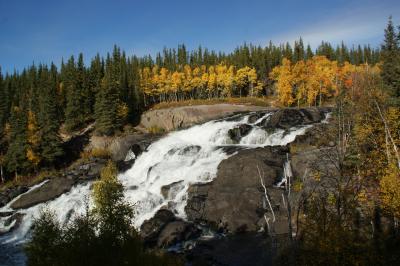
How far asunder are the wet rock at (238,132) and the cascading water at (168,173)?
518mm

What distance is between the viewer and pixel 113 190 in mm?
28562

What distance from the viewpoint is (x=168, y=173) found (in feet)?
148

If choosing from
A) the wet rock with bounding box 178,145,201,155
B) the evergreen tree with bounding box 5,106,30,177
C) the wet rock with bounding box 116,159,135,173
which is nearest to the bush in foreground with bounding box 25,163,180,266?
the wet rock with bounding box 178,145,201,155

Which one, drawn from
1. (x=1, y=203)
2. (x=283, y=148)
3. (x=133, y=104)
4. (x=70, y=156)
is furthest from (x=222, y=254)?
(x=133, y=104)

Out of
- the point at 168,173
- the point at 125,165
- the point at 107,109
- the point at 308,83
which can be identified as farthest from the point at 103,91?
the point at 308,83

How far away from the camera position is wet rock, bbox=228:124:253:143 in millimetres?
52562

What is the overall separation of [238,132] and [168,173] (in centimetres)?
1337

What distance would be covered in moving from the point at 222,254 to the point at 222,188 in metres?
9.47

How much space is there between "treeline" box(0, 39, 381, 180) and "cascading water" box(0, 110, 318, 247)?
1861cm

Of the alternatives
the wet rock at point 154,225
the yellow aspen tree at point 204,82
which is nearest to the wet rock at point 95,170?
the wet rock at point 154,225

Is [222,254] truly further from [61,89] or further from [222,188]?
[61,89]

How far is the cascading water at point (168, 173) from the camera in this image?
131 ft

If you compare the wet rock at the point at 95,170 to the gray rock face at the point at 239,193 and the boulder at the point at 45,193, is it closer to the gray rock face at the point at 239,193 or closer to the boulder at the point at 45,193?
the boulder at the point at 45,193

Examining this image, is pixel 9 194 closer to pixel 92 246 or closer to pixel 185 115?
pixel 185 115
